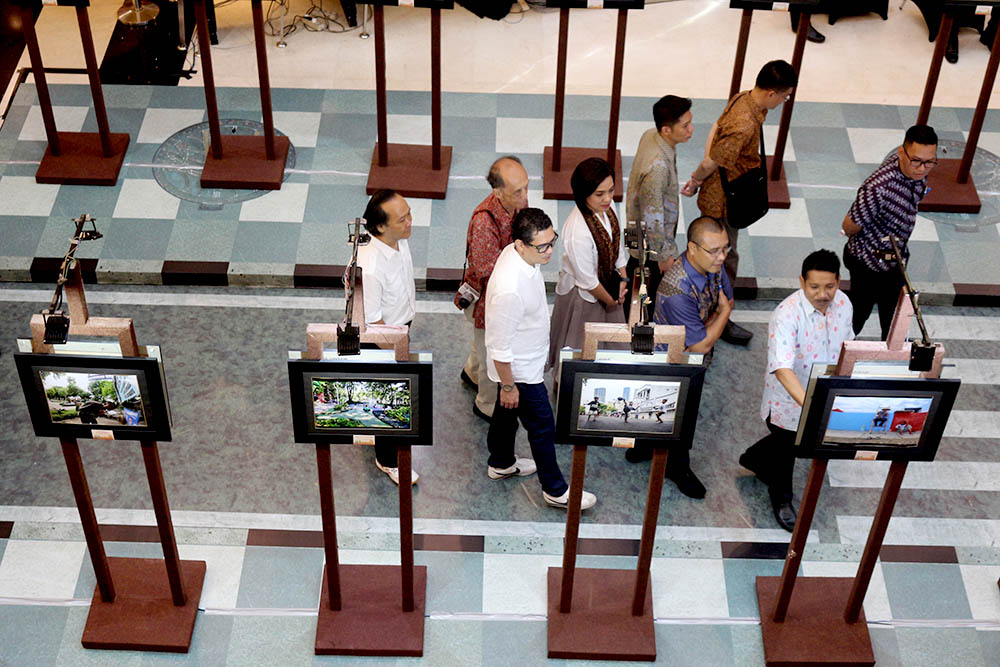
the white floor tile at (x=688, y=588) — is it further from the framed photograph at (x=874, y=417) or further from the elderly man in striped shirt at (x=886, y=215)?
the elderly man in striped shirt at (x=886, y=215)

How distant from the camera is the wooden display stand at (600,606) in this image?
479cm

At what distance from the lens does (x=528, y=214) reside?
Answer: 15.6 feet

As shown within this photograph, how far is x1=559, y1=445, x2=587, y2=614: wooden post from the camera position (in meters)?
4.54

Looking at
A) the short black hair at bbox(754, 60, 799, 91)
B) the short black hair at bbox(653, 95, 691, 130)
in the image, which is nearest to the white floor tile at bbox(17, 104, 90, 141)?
the short black hair at bbox(653, 95, 691, 130)

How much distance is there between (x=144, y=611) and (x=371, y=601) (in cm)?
95

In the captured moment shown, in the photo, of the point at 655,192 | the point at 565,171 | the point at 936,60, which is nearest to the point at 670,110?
the point at 655,192

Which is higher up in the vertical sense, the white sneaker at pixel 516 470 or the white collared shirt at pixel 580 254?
the white collared shirt at pixel 580 254

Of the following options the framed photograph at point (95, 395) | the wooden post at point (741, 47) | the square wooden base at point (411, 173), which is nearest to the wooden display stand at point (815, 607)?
the framed photograph at point (95, 395)

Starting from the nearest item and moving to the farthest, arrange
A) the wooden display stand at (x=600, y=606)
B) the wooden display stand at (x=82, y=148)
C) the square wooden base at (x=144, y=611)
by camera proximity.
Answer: the wooden display stand at (x=600, y=606) → the square wooden base at (x=144, y=611) → the wooden display stand at (x=82, y=148)

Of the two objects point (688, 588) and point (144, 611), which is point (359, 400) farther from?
point (688, 588)

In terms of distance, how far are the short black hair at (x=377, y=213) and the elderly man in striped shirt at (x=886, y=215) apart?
2.28 m

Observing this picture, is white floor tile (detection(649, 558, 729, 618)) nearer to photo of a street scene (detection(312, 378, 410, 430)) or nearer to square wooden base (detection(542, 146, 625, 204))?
photo of a street scene (detection(312, 378, 410, 430))

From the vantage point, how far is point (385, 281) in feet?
16.9

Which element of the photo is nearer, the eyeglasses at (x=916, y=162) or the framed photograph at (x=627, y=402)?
the framed photograph at (x=627, y=402)
